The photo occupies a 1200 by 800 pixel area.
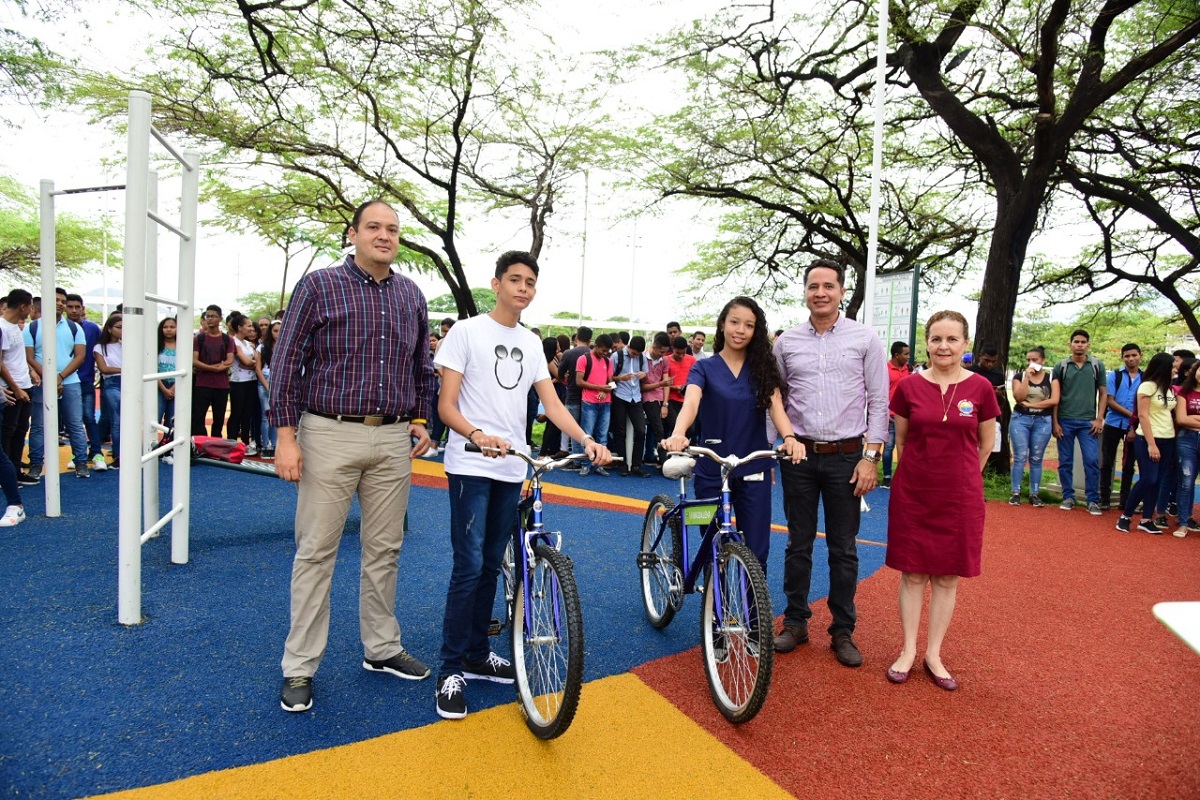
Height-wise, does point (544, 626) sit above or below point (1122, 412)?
below

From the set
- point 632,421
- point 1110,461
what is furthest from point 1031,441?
point 632,421

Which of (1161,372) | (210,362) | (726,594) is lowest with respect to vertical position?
(726,594)

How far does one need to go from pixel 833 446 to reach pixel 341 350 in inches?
94.4

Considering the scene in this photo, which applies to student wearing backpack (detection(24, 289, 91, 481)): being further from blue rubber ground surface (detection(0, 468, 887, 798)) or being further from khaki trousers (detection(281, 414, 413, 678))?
khaki trousers (detection(281, 414, 413, 678))

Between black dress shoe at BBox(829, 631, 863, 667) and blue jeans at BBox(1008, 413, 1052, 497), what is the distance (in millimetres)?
6244

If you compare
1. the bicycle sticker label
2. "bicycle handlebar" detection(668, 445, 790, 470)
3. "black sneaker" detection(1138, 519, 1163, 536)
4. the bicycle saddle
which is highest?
"bicycle handlebar" detection(668, 445, 790, 470)

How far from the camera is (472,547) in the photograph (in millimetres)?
3152

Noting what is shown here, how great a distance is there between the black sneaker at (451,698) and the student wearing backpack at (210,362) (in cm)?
665

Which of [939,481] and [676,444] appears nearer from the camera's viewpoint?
[676,444]

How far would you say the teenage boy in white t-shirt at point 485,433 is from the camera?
315 cm

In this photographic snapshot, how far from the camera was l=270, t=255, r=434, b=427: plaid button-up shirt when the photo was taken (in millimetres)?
3014

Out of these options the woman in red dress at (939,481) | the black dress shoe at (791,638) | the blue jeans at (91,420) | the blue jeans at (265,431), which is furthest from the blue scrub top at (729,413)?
the blue jeans at (265,431)

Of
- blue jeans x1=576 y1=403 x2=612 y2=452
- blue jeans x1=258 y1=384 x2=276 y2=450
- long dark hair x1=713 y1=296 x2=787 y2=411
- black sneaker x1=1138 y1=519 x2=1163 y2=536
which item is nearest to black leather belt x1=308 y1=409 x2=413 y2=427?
long dark hair x1=713 y1=296 x2=787 y2=411

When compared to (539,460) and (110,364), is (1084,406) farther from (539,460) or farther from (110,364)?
(110,364)
